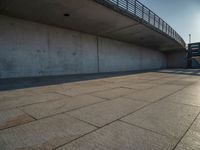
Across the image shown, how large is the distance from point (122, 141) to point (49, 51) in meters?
11.3

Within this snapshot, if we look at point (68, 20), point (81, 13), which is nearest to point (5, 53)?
point (68, 20)

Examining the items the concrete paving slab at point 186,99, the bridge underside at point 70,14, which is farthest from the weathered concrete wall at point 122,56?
the concrete paving slab at point 186,99

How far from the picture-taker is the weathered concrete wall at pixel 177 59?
1260 inches

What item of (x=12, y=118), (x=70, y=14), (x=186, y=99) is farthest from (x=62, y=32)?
(x=186, y=99)

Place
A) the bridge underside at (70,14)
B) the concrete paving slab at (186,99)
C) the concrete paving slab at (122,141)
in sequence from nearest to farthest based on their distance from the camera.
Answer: the concrete paving slab at (122,141) < the concrete paving slab at (186,99) < the bridge underside at (70,14)

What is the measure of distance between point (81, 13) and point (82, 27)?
292cm

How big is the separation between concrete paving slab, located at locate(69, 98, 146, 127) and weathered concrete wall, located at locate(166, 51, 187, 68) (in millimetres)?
34334

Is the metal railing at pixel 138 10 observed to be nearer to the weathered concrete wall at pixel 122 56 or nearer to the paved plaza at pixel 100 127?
the weathered concrete wall at pixel 122 56

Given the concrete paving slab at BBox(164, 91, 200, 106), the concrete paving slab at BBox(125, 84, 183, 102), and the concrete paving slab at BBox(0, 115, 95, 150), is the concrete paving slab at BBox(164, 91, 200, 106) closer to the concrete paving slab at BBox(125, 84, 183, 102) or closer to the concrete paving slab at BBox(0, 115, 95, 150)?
the concrete paving slab at BBox(125, 84, 183, 102)

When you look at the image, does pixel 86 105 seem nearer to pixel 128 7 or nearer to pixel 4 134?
pixel 4 134

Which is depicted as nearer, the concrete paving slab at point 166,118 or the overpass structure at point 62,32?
the concrete paving slab at point 166,118

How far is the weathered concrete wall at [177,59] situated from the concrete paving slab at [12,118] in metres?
36.3

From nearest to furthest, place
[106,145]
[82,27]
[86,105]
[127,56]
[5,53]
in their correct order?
[106,145]
[86,105]
[5,53]
[82,27]
[127,56]

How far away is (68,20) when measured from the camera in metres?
11.1
